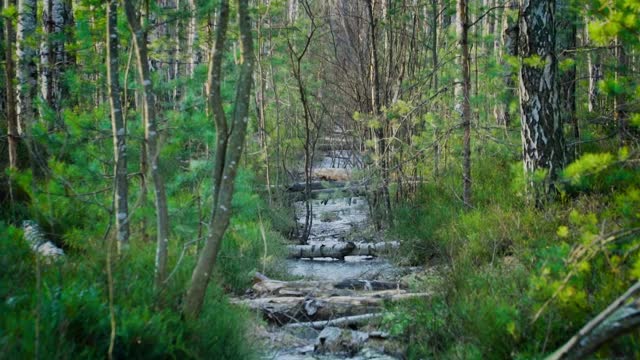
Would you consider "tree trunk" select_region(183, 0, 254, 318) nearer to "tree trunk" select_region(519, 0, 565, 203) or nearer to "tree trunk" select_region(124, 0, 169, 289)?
"tree trunk" select_region(124, 0, 169, 289)

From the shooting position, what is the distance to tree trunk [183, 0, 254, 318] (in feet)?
12.9

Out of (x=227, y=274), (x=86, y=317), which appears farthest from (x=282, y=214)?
(x=86, y=317)

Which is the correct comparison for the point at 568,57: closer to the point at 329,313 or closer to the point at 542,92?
the point at 542,92

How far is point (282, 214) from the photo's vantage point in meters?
11.3

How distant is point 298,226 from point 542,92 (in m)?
5.57

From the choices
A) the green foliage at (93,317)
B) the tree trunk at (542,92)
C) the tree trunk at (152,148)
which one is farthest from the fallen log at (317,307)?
the tree trunk at (542,92)

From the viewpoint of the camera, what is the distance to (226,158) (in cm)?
405

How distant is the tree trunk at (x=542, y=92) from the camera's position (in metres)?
7.11

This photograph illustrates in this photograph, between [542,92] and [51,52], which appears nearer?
[542,92]

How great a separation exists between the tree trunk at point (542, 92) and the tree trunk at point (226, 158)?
167 inches

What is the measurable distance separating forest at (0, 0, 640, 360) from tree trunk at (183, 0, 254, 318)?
0.04 feet

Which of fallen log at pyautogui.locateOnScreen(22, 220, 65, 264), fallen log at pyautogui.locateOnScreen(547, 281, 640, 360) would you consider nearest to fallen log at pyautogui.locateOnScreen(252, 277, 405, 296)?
fallen log at pyautogui.locateOnScreen(22, 220, 65, 264)

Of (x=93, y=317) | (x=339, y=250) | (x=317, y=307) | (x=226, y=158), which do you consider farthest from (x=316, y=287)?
(x=93, y=317)

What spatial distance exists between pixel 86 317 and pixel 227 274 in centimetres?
375
